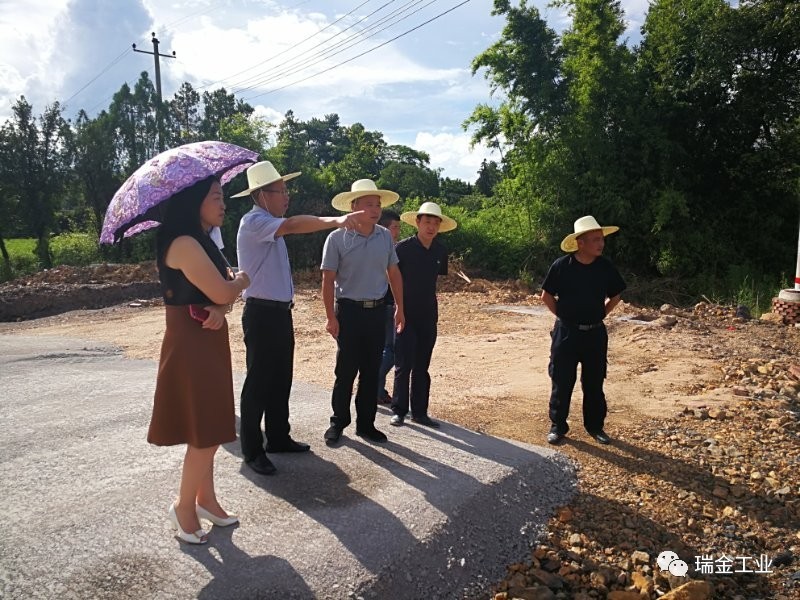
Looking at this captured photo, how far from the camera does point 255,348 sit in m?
3.35

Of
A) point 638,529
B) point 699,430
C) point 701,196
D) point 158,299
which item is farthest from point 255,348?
point 701,196

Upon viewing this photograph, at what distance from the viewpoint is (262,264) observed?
332 centimetres

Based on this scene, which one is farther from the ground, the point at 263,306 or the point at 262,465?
the point at 263,306

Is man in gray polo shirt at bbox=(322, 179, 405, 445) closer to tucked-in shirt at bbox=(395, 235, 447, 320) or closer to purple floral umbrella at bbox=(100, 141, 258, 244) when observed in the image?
tucked-in shirt at bbox=(395, 235, 447, 320)

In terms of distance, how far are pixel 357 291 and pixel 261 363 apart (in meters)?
0.77

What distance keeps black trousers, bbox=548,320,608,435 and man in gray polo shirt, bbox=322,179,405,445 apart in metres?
1.41

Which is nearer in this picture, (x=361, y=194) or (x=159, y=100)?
(x=361, y=194)

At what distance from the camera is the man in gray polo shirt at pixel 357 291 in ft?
12.3

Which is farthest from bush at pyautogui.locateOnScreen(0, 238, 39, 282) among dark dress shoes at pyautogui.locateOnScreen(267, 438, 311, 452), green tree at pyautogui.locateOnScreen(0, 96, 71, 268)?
dark dress shoes at pyautogui.locateOnScreen(267, 438, 311, 452)

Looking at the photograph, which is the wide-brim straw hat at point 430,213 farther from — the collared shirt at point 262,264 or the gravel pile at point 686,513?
the gravel pile at point 686,513

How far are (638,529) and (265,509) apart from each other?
2.09 metres

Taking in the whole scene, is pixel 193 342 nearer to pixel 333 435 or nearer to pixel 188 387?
pixel 188 387

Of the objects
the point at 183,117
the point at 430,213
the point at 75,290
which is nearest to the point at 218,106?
the point at 183,117

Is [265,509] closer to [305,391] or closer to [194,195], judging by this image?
[194,195]
